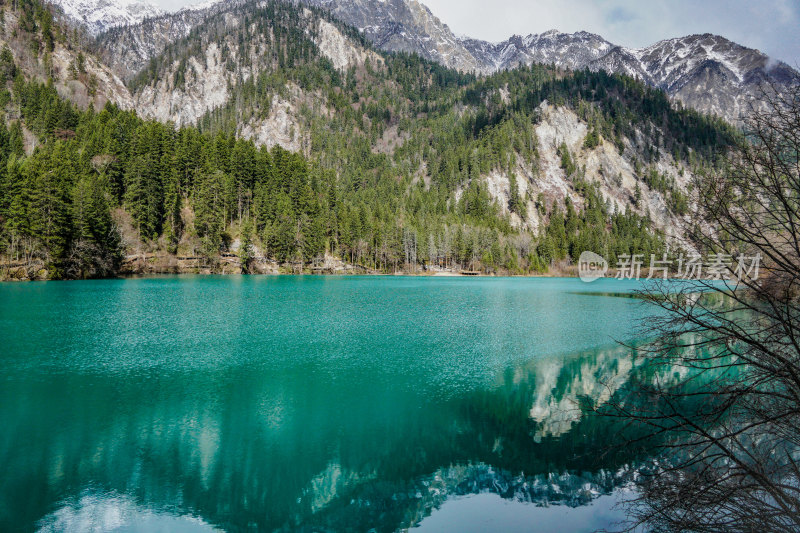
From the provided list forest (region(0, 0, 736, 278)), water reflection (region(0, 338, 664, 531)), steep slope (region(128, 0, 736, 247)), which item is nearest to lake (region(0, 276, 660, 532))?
water reflection (region(0, 338, 664, 531))

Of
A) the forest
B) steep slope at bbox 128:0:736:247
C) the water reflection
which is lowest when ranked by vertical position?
the water reflection

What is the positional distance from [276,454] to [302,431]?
1.50m

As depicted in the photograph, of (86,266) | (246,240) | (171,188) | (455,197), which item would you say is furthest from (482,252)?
(86,266)

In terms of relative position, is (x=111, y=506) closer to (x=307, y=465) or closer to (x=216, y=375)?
(x=307, y=465)

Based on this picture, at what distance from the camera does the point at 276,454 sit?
1077 cm

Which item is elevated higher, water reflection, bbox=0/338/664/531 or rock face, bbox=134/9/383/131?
rock face, bbox=134/9/383/131

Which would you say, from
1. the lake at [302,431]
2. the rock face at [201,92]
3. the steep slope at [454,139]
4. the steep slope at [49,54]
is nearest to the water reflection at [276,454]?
the lake at [302,431]

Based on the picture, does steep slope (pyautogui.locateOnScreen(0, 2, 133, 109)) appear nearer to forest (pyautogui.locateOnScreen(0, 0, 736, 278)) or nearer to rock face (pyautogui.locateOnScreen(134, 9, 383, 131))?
forest (pyautogui.locateOnScreen(0, 0, 736, 278))

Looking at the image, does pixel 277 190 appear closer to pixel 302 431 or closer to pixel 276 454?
pixel 302 431

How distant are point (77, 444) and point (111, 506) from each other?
3.47 m

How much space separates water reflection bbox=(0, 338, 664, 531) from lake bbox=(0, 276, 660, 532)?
0.05 metres

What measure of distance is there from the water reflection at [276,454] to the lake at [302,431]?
5 cm

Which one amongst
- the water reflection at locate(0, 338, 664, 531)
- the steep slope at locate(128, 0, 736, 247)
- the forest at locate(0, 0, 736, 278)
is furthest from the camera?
the steep slope at locate(128, 0, 736, 247)

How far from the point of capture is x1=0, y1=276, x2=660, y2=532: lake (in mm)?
8609
